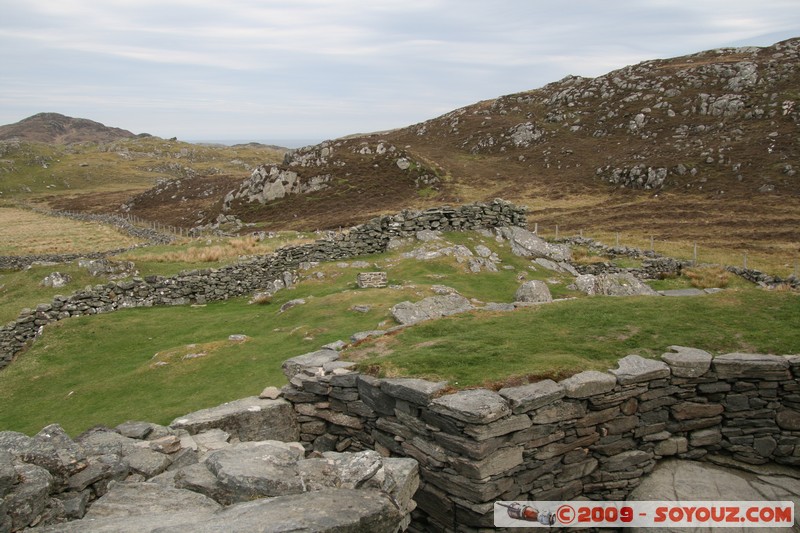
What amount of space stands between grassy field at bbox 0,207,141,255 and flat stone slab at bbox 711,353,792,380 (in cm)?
5412

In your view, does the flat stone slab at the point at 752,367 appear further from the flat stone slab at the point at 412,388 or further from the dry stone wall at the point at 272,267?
the dry stone wall at the point at 272,267

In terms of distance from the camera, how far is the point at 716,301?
1352 centimetres

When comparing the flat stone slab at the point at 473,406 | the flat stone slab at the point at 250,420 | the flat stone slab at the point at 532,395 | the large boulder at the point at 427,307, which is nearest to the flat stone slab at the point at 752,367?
the flat stone slab at the point at 532,395

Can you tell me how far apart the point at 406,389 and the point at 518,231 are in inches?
854

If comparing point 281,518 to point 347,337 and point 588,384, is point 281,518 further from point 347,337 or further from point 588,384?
point 347,337

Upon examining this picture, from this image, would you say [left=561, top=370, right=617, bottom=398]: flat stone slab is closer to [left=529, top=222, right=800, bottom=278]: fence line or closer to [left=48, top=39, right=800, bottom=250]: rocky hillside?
[left=529, top=222, right=800, bottom=278]: fence line

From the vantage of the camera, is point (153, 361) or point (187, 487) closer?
point (187, 487)

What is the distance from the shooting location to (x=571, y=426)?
977cm

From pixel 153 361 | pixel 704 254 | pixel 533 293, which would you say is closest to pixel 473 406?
pixel 533 293

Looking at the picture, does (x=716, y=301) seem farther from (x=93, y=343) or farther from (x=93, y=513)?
(x=93, y=343)

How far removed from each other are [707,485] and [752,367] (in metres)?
2.48

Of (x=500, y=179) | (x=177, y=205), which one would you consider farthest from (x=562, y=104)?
(x=177, y=205)

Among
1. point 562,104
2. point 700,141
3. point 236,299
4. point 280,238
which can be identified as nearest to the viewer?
point 236,299

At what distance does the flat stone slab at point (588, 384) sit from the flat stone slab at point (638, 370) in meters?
0.26
